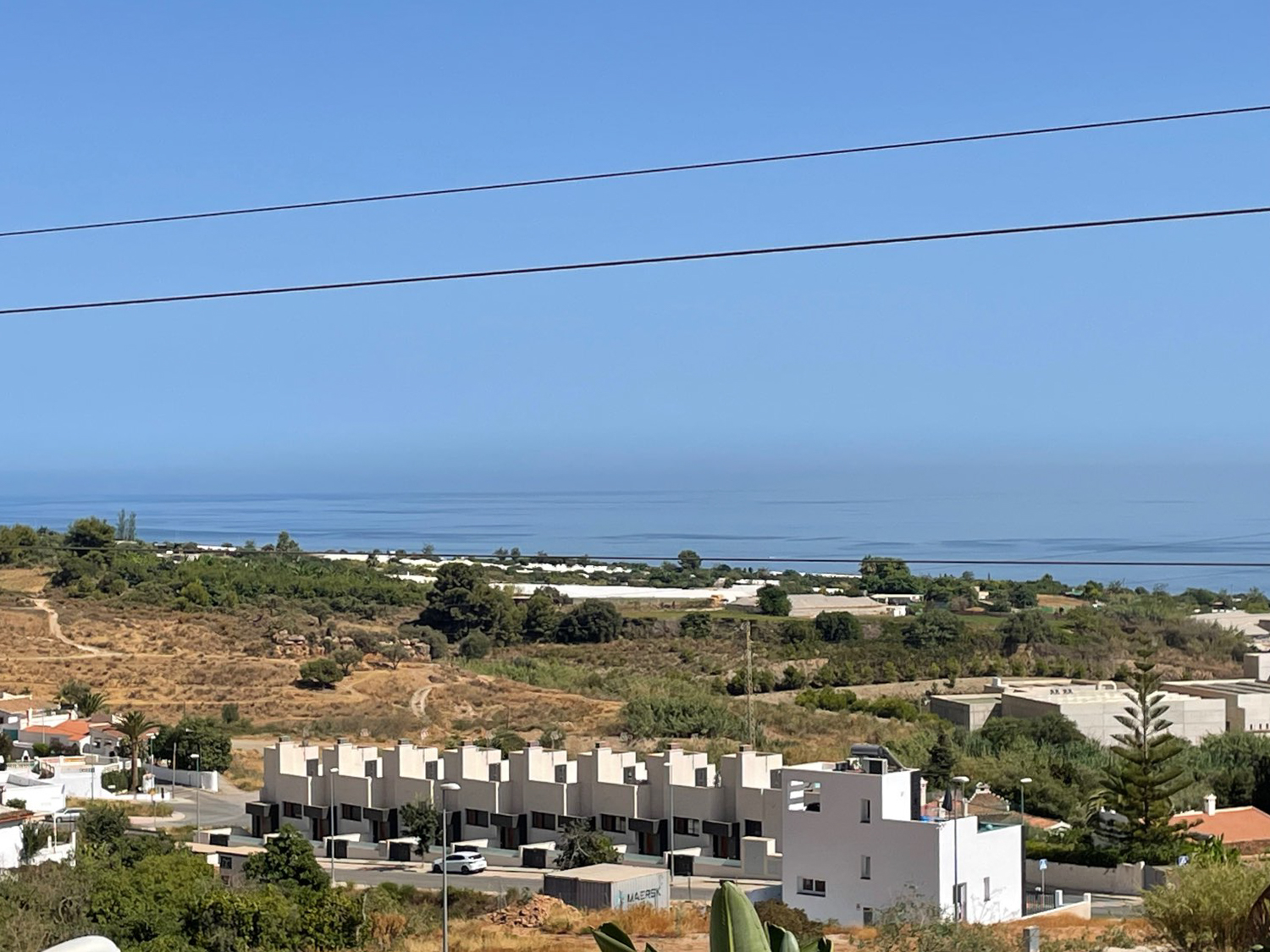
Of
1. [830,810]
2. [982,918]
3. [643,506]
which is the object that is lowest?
[982,918]

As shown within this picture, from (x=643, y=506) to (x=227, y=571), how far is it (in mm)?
33435

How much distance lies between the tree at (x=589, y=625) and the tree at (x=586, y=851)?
27763mm

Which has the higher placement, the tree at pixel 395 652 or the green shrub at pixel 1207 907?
the tree at pixel 395 652

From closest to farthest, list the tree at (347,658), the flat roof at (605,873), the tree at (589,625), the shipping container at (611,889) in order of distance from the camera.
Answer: the shipping container at (611,889) → the flat roof at (605,873) → the tree at (347,658) → the tree at (589,625)

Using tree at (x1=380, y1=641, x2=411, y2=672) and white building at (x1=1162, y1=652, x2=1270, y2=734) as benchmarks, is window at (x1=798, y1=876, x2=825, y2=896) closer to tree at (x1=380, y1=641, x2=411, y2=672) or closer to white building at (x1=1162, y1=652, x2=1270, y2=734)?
white building at (x1=1162, y1=652, x2=1270, y2=734)

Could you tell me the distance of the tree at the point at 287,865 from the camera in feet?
67.2

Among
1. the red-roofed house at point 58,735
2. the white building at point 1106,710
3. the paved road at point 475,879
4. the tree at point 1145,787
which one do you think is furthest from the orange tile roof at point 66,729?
the tree at point 1145,787

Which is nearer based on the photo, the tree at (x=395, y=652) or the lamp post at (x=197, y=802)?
the lamp post at (x=197, y=802)

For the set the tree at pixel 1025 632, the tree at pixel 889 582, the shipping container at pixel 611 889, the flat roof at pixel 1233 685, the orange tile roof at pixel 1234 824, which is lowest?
the shipping container at pixel 611 889

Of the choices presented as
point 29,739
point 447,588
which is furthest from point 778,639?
point 29,739

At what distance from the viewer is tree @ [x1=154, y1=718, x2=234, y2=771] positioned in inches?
1324

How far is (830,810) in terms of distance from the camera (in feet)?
62.6

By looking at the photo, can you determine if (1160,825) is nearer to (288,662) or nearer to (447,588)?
(288,662)

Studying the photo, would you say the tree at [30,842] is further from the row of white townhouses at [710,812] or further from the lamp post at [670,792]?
the lamp post at [670,792]
